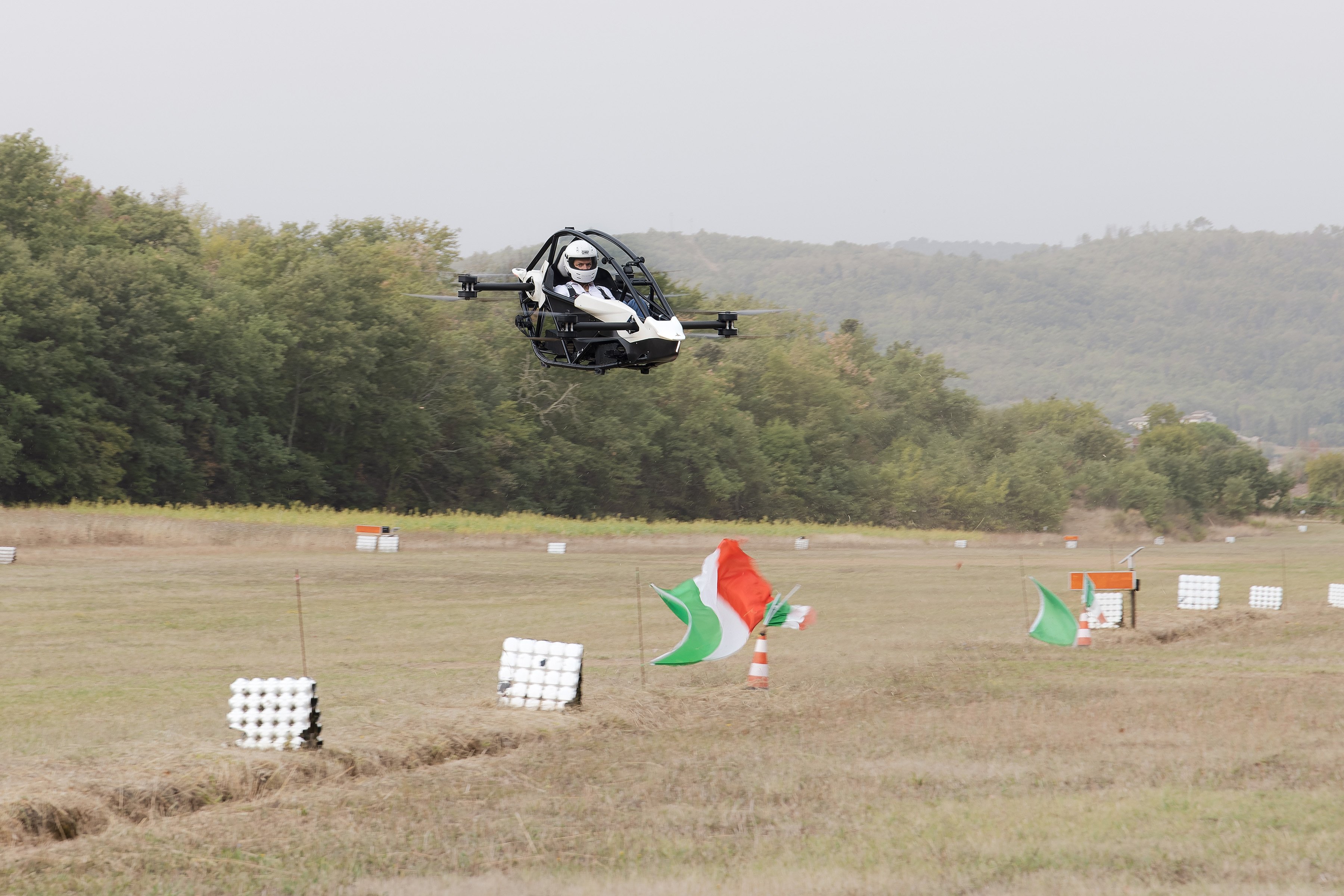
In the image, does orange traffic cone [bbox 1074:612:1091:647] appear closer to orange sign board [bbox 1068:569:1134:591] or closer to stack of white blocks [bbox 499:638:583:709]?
orange sign board [bbox 1068:569:1134:591]

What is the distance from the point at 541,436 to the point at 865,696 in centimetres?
7314

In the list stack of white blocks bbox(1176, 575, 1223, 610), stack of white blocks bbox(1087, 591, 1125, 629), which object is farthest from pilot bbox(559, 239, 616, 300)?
stack of white blocks bbox(1176, 575, 1223, 610)

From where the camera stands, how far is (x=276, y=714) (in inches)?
539

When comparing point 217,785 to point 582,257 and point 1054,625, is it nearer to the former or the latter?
point 582,257

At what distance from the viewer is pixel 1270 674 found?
20188 millimetres

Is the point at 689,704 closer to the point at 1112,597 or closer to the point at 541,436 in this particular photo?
the point at 1112,597

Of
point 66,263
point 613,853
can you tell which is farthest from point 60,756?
point 66,263

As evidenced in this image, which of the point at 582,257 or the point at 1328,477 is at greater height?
the point at 582,257

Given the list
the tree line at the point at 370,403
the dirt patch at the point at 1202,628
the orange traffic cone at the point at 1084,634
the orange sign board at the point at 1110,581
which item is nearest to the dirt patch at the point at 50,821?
the orange traffic cone at the point at 1084,634

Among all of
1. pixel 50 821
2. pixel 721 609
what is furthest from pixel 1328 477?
pixel 50 821

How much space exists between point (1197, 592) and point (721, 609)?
19389 millimetres

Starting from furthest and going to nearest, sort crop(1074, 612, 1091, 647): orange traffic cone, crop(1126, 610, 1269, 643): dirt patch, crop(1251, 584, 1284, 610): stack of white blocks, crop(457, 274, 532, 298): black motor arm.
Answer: crop(1251, 584, 1284, 610): stack of white blocks → crop(1126, 610, 1269, 643): dirt patch → crop(1074, 612, 1091, 647): orange traffic cone → crop(457, 274, 532, 298): black motor arm

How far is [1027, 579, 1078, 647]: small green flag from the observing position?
24391 millimetres

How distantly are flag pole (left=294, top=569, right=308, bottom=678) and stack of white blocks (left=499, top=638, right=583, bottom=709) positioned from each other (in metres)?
2.61
